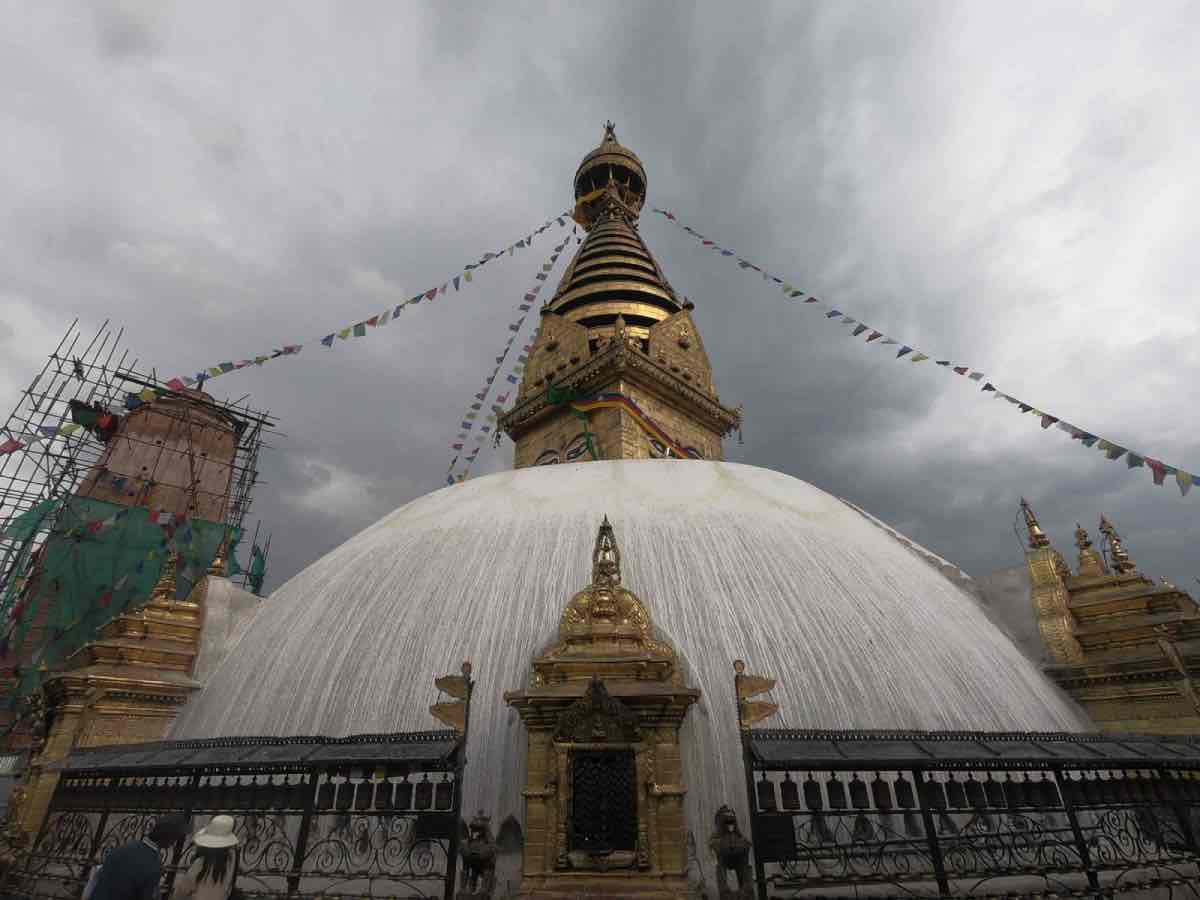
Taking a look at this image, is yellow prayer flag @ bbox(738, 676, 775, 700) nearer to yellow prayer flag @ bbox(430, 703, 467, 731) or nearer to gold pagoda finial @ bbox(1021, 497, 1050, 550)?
yellow prayer flag @ bbox(430, 703, 467, 731)

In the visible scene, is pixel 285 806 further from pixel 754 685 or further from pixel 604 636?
pixel 754 685

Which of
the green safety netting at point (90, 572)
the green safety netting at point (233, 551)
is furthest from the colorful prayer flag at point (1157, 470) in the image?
the green safety netting at point (233, 551)

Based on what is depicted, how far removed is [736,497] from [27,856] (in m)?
9.50

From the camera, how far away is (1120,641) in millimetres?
8992

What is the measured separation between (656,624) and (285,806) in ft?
12.6

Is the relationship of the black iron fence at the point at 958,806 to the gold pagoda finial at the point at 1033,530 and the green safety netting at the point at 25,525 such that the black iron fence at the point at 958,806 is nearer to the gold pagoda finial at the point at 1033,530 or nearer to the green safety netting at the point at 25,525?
the gold pagoda finial at the point at 1033,530

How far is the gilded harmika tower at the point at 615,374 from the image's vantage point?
19.3 metres

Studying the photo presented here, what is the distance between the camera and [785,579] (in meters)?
7.61

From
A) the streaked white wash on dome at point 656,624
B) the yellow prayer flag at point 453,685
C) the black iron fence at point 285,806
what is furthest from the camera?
the streaked white wash on dome at point 656,624

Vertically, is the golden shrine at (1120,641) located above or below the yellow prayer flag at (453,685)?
above

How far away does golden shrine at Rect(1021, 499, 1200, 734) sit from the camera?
8.42 metres

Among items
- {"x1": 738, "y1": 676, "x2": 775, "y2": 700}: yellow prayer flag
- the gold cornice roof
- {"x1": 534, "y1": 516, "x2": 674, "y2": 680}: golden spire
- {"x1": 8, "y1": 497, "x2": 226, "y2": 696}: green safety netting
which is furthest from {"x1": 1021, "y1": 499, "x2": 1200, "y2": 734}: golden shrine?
{"x1": 8, "y1": 497, "x2": 226, "y2": 696}: green safety netting

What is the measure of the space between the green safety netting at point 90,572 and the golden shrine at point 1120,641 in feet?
70.2

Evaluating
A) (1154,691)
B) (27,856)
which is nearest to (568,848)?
(27,856)
